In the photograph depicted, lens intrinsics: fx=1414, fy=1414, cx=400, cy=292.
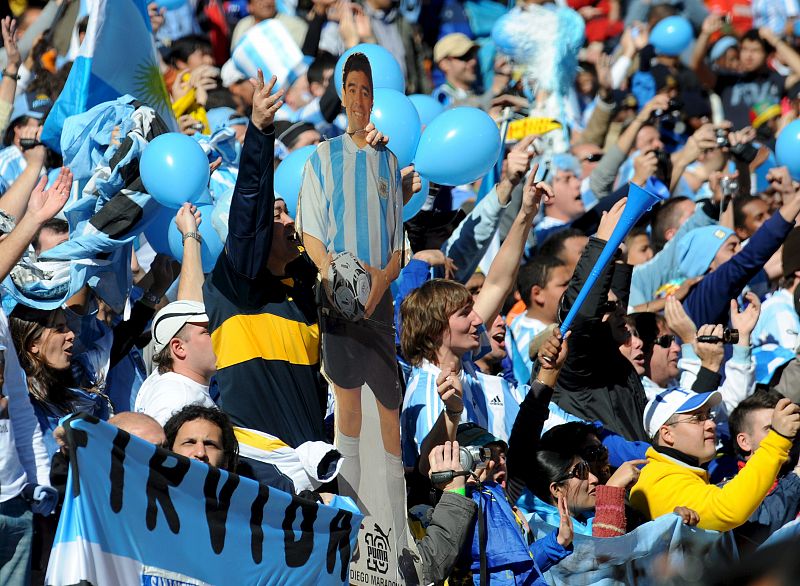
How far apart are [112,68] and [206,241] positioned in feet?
4.68

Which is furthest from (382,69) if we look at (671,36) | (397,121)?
(671,36)

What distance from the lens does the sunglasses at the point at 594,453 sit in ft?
19.0

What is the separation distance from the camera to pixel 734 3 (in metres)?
15.5

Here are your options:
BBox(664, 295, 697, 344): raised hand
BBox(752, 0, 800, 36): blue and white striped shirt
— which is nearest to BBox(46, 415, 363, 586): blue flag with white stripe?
BBox(664, 295, 697, 344): raised hand

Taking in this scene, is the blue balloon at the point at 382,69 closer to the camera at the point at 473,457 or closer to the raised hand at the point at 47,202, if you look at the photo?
the raised hand at the point at 47,202

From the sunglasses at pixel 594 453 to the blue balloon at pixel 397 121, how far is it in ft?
4.63

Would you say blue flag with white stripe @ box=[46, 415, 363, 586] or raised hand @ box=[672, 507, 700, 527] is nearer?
blue flag with white stripe @ box=[46, 415, 363, 586]

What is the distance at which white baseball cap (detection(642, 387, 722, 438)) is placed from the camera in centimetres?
605

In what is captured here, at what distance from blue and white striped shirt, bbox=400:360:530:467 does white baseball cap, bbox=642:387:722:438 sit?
0.60 m

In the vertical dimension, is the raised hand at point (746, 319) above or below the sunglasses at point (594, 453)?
below

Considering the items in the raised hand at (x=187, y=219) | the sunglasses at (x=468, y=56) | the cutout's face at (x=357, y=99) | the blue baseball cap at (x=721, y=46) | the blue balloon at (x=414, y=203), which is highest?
the cutout's face at (x=357, y=99)

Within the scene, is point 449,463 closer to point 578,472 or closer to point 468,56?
point 578,472

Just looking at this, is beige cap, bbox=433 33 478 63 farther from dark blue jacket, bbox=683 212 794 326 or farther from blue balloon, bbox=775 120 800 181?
dark blue jacket, bbox=683 212 794 326

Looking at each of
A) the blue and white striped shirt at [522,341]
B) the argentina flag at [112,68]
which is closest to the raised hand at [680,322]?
the blue and white striped shirt at [522,341]
